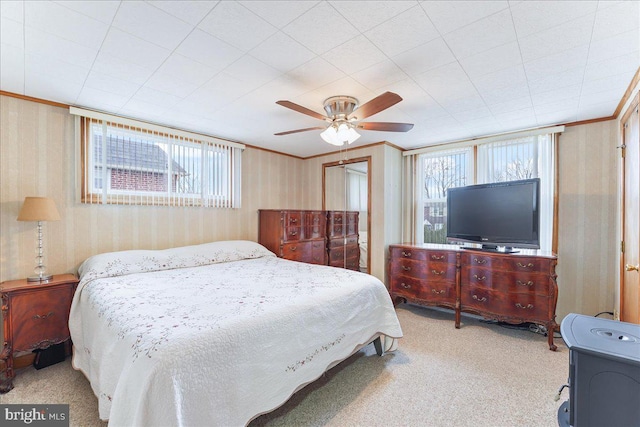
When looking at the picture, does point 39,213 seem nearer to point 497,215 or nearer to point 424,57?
point 424,57

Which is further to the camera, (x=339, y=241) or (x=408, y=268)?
(x=339, y=241)

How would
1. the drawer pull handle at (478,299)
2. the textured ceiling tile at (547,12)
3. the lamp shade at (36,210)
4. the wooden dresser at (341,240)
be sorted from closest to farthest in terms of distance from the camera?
the textured ceiling tile at (547,12)
the lamp shade at (36,210)
the drawer pull handle at (478,299)
the wooden dresser at (341,240)

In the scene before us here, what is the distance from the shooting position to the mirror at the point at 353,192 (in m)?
4.31

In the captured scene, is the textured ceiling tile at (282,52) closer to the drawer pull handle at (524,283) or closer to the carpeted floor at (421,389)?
the carpeted floor at (421,389)

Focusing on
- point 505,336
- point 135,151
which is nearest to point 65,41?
point 135,151

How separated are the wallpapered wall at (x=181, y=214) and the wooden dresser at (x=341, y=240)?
479 millimetres

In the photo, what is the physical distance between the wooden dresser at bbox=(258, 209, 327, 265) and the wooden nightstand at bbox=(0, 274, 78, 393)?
2277 mm

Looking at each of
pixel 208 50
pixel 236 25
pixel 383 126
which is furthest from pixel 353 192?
pixel 236 25

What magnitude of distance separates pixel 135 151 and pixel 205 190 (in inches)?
36.5

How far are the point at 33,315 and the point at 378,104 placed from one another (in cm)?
334

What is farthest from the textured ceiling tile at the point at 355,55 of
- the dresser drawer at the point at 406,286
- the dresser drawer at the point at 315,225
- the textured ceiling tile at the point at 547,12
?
the dresser drawer at the point at 406,286

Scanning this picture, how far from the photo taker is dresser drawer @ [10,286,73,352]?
2215mm

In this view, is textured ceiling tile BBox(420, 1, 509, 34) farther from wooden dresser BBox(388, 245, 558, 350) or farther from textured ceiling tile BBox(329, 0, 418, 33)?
wooden dresser BBox(388, 245, 558, 350)

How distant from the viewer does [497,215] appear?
331 cm
